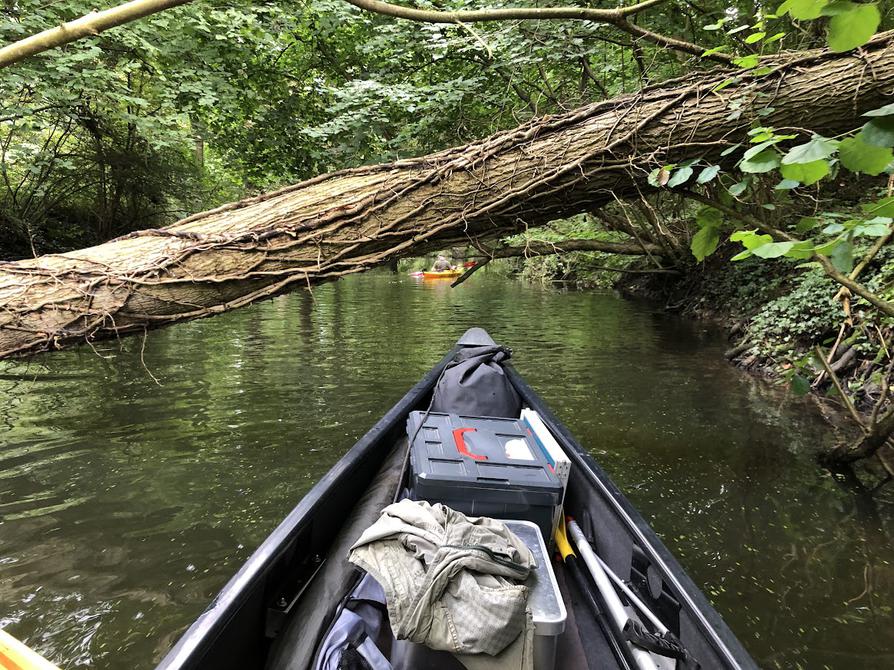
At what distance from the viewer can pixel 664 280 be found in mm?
14602

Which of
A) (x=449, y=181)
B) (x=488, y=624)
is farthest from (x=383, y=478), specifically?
(x=449, y=181)

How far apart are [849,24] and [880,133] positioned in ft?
0.85

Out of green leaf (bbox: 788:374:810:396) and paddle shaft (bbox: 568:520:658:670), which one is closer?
paddle shaft (bbox: 568:520:658:670)

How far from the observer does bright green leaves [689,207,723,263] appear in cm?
200

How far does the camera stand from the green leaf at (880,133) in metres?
1.08

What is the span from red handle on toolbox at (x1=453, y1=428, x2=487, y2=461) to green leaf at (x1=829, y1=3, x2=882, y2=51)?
1708mm

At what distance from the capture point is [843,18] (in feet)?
3.50

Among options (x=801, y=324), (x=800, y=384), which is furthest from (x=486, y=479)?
(x=801, y=324)

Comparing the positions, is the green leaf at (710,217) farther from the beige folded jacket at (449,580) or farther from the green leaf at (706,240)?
the beige folded jacket at (449,580)

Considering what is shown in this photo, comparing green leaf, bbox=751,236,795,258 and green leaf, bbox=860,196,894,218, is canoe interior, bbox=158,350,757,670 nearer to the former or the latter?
green leaf, bbox=751,236,795,258

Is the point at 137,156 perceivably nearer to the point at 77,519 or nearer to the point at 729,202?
the point at 77,519

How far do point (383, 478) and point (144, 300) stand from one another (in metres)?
1.42

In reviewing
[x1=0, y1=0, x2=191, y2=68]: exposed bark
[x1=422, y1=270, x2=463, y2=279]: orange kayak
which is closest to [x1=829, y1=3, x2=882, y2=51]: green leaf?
[x1=0, y1=0, x2=191, y2=68]: exposed bark

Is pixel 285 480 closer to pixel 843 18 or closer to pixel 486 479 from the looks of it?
pixel 486 479
